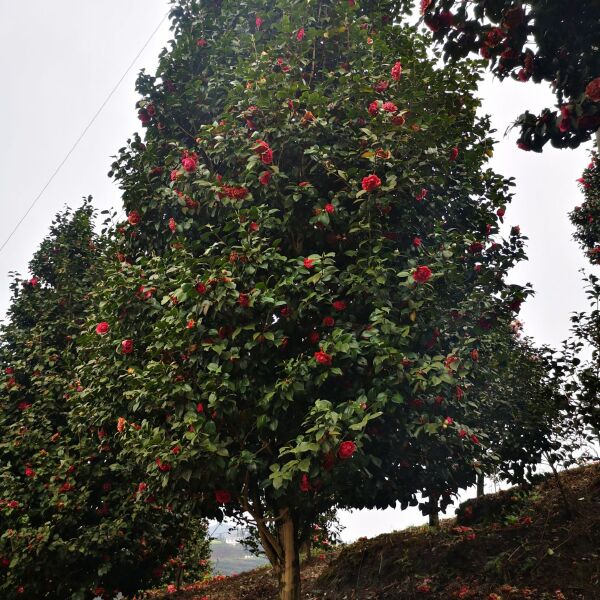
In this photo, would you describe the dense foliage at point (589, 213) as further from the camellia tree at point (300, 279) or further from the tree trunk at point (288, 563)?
the tree trunk at point (288, 563)

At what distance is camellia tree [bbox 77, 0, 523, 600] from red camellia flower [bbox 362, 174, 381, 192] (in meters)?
0.03

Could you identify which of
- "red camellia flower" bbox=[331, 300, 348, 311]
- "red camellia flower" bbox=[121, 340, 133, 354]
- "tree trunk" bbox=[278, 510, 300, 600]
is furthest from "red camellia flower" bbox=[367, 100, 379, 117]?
"tree trunk" bbox=[278, 510, 300, 600]

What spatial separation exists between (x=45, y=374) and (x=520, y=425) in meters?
7.94

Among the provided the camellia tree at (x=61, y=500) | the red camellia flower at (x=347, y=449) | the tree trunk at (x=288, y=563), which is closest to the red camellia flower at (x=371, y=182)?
the red camellia flower at (x=347, y=449)

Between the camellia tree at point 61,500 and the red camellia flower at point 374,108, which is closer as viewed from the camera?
the red camellia flower at point 374,108

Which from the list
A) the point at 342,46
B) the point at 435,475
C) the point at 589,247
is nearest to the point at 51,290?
the point at 342,46

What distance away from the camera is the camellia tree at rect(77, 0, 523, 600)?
5.19 meters

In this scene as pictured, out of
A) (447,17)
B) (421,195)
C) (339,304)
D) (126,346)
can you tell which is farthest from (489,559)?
(447,17)

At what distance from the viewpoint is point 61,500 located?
26.0ft

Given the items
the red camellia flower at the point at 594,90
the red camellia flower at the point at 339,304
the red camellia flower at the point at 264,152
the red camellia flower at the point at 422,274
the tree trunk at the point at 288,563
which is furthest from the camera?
the tree trunk at the point at 288,563

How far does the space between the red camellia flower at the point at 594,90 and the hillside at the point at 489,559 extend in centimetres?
557

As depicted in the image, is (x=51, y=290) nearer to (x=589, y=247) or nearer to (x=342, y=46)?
(x=342, y=46)

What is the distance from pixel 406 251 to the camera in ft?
19.9

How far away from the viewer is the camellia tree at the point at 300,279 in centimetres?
519
